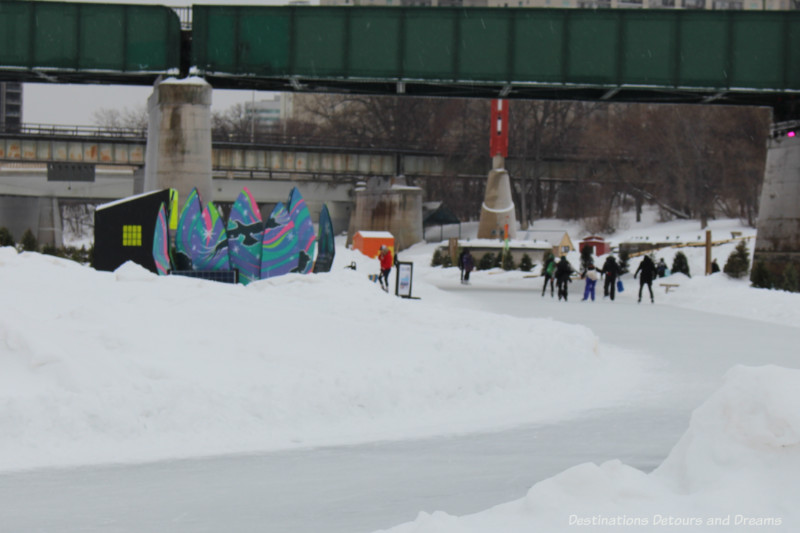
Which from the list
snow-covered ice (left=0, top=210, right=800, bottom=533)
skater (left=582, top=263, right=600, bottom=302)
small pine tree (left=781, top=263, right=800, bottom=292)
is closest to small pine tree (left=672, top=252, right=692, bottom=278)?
small pine tree (left=781, top=263, right=800, bottom=292)

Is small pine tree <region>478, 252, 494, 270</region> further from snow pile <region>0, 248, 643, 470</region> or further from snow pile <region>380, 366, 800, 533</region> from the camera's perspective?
snow pile <region>380, 366, 800, 533</region>

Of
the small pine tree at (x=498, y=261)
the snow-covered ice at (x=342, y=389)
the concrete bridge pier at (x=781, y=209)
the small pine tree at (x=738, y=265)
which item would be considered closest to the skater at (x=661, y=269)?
the small pine tree at (x=738, y=265)

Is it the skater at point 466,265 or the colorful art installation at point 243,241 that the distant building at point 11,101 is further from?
the colorful art installation at point 243,241

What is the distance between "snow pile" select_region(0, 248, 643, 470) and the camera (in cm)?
846

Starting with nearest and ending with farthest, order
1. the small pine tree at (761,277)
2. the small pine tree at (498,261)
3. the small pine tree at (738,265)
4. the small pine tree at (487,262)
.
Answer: the small pine tree at (761,277), the small pine tree at (738,265), the small pine tree at (487,262), the small pine tree at (498,261)

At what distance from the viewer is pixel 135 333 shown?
1039 centimetres

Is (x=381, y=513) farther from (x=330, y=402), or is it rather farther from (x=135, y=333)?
(x=135, y=333)

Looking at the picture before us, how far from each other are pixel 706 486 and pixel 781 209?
29383 millimetres

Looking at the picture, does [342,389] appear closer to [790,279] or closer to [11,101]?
[790,279]

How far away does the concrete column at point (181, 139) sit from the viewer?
3075 cm

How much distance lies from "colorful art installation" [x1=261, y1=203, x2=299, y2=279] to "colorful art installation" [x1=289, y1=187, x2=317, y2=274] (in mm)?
110

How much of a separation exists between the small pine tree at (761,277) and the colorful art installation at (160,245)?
18.0m

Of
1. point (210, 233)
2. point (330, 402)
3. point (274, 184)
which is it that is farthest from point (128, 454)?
point (274, 184)

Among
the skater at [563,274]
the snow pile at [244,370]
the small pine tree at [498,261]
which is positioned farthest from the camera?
the small pine tree at [498,261]
